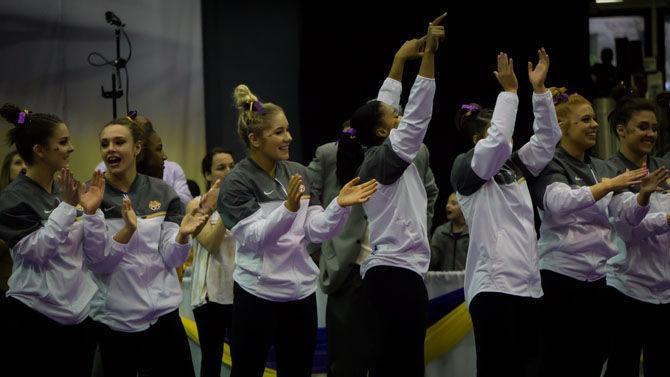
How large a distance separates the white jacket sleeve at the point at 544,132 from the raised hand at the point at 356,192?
0.86m

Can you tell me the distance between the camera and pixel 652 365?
538 cm

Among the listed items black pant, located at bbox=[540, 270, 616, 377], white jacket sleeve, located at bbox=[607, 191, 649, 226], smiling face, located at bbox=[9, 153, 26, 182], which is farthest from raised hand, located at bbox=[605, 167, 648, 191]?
smiling face, located at bbox=[9, 153, 26, 182]

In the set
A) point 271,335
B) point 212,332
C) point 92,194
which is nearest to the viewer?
point 92,194

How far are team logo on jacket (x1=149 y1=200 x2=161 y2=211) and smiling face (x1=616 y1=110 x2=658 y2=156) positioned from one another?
7.99 ft

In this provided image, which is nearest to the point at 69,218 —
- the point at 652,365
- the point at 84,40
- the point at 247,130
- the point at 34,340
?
the point at 34,340

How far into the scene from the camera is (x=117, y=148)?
4.96 m

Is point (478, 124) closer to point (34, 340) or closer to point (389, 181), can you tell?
point (389, 181)

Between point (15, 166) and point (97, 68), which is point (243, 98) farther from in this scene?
point (97, 68)

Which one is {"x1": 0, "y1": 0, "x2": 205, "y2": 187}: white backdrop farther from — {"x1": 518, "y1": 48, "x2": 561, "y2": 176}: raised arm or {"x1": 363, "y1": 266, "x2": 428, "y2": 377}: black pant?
{"x1": 518, "y1": 48, "x2": 561, "y2": 176}: raised arm

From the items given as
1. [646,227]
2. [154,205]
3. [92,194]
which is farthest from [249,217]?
[646,227]

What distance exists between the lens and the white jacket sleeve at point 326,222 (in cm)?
479

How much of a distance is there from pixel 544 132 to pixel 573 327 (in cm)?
94

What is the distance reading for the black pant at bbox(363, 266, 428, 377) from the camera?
189 inches

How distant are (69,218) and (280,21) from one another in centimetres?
473
